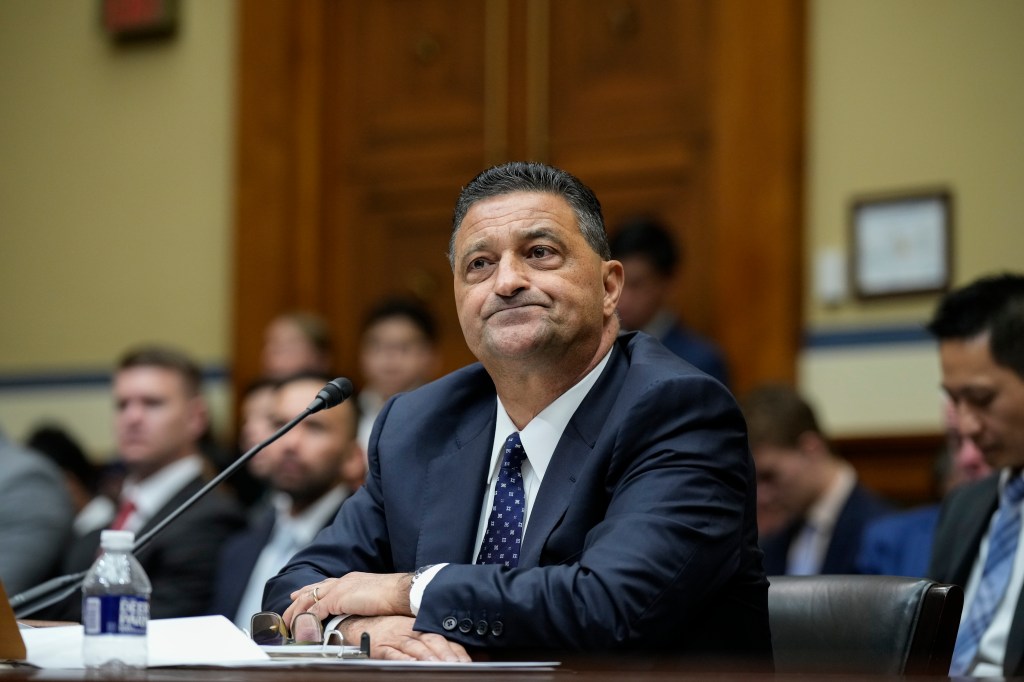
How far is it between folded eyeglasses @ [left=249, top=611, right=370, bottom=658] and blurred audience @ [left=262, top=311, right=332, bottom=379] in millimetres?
3247

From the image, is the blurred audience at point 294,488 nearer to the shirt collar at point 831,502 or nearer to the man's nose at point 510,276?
the shirt collar at point 831,502

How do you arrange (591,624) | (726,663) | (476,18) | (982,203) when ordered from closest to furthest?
1. (726,663)
2. (591,624)
3. (982,203)
4. (476,18)

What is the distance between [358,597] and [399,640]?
0.50ft

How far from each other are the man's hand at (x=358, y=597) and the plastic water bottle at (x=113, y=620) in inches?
20.9

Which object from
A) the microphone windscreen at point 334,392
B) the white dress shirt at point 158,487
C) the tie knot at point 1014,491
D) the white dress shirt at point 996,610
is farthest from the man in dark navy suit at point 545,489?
the white dress shirt at point 158,487

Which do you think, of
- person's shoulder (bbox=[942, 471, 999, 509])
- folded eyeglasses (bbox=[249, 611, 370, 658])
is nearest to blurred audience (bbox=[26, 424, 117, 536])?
person's shoulder (bbox=[942, 471, 999, 509])

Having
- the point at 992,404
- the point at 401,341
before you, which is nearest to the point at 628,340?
the point at 992,404

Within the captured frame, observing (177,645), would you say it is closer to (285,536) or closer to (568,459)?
(568,459)

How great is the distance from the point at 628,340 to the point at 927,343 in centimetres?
277

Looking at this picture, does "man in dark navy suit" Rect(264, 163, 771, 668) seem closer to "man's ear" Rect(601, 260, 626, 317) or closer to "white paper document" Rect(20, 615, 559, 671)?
"man's ear" Rect(601, 260, 626, 317)

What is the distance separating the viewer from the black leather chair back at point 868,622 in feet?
7.30

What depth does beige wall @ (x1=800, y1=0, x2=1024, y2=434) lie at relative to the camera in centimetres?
517

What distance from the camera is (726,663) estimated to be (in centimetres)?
183

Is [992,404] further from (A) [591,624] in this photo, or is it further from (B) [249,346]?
(B) [249,346]
